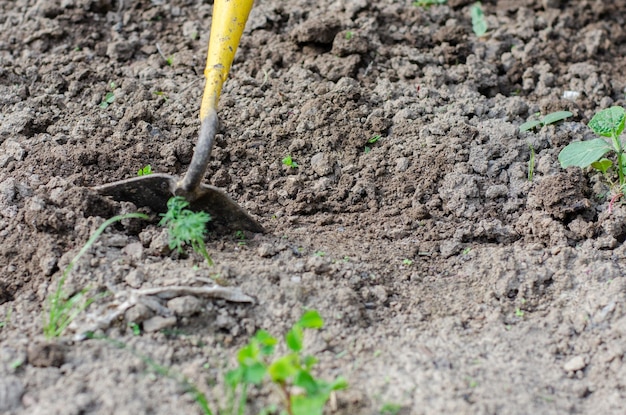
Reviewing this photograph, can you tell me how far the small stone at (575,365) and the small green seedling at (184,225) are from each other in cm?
109

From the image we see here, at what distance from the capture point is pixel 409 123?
295 centimetres

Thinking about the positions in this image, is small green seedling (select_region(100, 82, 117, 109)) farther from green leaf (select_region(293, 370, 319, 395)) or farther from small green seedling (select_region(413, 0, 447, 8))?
green leaf (select_region(293, 370, 319, 395))

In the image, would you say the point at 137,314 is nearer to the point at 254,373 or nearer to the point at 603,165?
the point at 254,373

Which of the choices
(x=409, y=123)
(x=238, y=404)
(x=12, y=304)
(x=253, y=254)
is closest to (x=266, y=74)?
(x=409, y=123)

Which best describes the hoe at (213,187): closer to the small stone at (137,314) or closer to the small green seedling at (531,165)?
the small stone at (137,314)

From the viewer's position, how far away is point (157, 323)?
2014 millimetres

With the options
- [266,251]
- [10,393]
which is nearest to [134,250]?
[266,251]

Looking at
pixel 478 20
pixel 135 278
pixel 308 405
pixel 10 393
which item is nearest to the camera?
pixel 308 405

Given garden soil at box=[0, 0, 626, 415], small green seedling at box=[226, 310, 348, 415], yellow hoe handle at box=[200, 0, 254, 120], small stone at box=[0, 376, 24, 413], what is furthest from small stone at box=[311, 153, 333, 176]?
small stone at box=[0, 376, 24, 413]

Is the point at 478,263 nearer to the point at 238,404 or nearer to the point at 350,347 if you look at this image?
the point at 350,347

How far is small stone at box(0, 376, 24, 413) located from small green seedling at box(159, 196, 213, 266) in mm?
580

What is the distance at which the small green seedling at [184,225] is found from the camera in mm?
2135

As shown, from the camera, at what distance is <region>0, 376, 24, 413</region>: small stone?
1798mm

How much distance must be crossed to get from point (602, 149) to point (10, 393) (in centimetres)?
208
